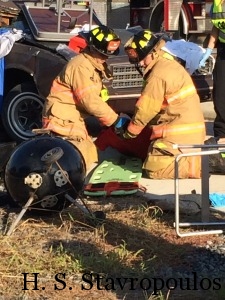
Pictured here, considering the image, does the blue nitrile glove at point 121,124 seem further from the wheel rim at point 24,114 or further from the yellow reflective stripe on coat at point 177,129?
the wheel rim at point 24,114

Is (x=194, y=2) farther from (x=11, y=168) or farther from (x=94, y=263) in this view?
(x=94, y=263)

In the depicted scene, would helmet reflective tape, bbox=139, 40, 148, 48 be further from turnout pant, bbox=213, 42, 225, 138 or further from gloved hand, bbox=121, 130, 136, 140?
turnout pant, bbox=213, 42, 225, 138

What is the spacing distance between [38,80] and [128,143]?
61.5 inches

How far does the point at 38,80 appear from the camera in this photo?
922cm

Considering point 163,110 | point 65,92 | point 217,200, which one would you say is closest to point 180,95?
point 163,110

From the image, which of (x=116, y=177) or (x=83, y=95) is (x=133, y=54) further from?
(x=116, y=177)

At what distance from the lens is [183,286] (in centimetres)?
489

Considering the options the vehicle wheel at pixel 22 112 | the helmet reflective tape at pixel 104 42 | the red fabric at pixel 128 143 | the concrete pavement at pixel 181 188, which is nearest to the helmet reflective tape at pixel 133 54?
the helmet reflective tape at pixel 104 42

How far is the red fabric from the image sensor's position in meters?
8.12

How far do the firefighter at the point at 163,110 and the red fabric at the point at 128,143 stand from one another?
1.06ft

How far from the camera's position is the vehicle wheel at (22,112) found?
9344 mm

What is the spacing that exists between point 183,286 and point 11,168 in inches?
72.5

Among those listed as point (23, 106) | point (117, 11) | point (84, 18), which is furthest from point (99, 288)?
point (117, 11)

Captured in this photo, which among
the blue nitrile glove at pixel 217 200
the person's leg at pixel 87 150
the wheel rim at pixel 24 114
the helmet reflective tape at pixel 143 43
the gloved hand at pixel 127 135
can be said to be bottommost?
the wheel rim at pixel 24 114
